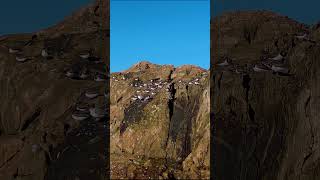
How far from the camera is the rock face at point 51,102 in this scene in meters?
24.2

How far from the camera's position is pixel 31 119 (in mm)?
30531

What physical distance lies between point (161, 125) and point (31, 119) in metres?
55.0

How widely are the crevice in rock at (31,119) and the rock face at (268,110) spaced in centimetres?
1374

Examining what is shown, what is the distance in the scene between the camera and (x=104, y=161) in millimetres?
22766

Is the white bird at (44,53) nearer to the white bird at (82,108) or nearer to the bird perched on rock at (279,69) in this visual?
the white bird at (82,108)

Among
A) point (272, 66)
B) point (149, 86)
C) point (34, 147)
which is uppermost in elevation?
point (272, 66)

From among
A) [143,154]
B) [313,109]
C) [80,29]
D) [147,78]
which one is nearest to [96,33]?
[80,29]

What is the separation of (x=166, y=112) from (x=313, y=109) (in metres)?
66.1

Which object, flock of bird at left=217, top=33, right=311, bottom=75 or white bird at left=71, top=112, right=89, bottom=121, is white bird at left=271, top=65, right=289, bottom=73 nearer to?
flock of bird at left=217, top=33, right=311, bottom=75

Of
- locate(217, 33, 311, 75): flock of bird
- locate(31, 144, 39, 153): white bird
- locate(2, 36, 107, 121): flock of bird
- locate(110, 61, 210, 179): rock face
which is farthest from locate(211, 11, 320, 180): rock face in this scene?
locate(110, 61, 210, 179): rock face

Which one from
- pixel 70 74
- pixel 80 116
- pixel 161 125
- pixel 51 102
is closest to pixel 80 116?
pixel 80 116

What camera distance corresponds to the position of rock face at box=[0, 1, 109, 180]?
24219 mm

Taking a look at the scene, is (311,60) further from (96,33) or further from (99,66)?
(96,33)

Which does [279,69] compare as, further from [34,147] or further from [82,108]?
[34,147]
